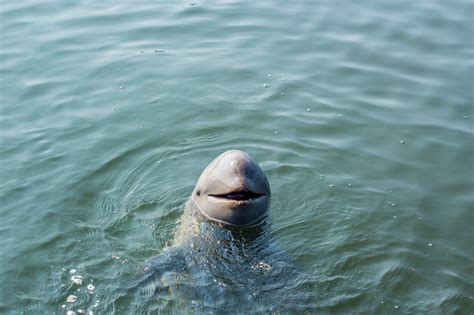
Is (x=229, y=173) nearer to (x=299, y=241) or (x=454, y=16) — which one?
(x=299, y=241)

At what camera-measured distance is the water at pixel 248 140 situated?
833cm

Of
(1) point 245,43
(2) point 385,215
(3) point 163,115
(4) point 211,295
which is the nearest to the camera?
(4) point 211,295

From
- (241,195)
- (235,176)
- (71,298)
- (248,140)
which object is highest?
(235,176)

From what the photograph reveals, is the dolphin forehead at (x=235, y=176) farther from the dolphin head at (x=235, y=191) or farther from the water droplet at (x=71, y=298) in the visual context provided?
the water droplet at (x=71, y=298)

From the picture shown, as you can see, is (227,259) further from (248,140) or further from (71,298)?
(248,140)

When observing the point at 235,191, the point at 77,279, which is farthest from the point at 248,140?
the point at 77,279

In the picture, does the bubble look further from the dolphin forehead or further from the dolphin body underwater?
the dolphin forehead

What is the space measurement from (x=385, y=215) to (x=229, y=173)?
104 inches

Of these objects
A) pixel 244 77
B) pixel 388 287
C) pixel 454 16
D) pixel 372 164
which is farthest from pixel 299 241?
pixel 454 16

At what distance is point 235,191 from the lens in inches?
324

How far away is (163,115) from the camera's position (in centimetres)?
1201

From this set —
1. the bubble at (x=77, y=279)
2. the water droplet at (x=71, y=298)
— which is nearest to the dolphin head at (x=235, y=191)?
the bubble at (x=77, y=279)

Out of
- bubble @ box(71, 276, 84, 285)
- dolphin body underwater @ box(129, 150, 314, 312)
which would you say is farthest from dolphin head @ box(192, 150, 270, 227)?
bubble @ box(71, 276, 84, 285)

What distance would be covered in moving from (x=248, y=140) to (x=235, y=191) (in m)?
3.12
